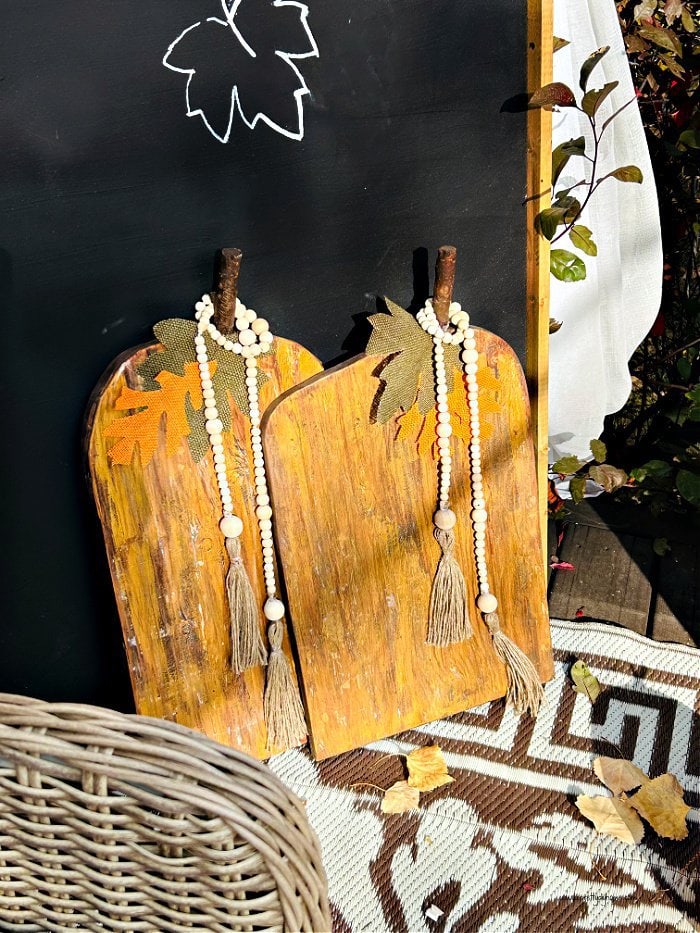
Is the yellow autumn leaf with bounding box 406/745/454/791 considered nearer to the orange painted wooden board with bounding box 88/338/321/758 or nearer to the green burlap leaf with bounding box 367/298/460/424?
the orange painted wooden board with bounding box 88/338/321/758

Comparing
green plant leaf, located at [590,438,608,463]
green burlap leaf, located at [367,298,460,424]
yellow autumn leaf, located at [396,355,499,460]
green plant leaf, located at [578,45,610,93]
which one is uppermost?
green plant leaf, located at [578,45,610,93]

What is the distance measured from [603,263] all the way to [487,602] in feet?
2.05

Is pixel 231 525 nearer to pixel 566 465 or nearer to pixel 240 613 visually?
pixel 240 613

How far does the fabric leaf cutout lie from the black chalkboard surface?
0.06 metres

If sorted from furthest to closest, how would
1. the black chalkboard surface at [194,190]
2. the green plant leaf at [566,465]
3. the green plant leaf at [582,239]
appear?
the green plant leaf at [566,465]
the green plant leaf at [582,239]
the black chalkboard surface at [194,190]

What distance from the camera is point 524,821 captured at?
1.34 m

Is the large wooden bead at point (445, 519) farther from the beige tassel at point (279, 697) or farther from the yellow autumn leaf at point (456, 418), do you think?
the beige tassel at point (279, 697)

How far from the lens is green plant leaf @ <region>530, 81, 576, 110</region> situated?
1189 millimetres

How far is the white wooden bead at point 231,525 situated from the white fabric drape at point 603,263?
688 millimetres

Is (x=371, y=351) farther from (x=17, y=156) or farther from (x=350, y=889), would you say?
(x=350, y=889)

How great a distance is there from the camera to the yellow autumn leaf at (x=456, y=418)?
1.30 meters

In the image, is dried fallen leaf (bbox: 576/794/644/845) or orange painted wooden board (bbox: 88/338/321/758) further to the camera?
dried fallen leaf (bbox: 576/794/644/845)

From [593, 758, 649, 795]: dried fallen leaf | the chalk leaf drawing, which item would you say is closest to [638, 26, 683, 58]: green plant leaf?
the chalk leaf drawing

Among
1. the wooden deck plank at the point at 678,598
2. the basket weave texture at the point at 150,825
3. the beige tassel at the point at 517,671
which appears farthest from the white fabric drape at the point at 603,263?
the basket weave texture at the point at 150,825
